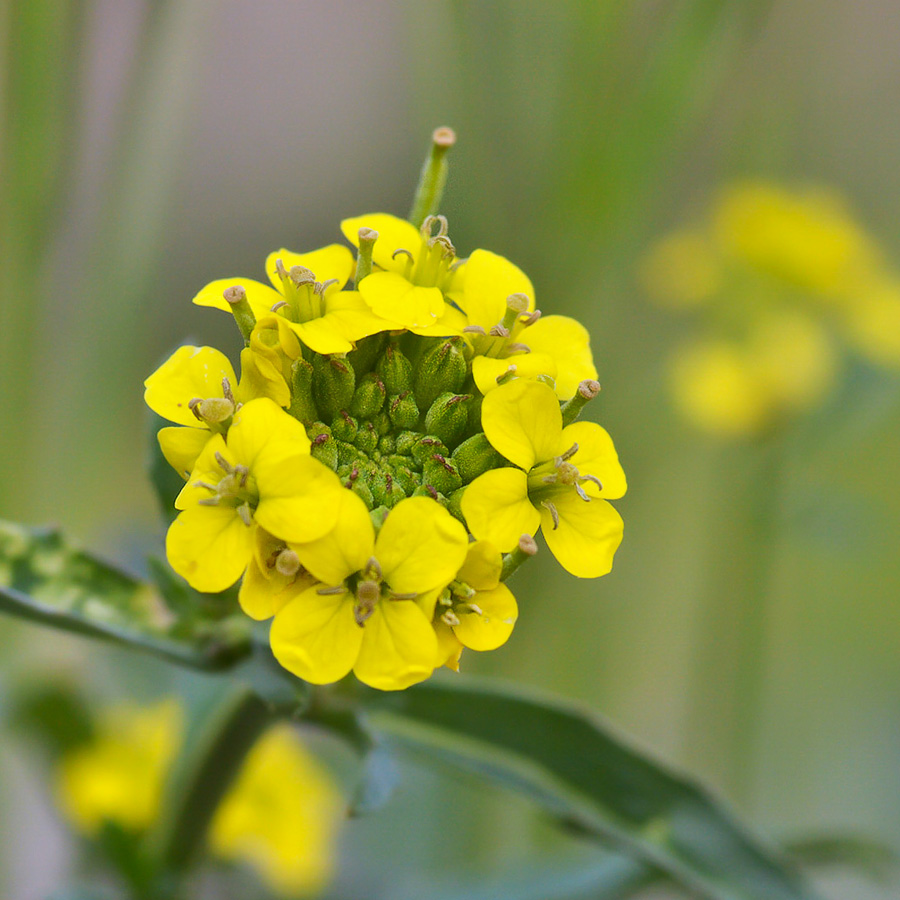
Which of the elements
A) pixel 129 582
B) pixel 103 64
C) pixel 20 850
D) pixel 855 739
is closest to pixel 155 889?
pixel 129 582

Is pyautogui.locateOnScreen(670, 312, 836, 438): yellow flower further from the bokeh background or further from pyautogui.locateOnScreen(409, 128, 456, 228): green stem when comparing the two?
pyautogui.locateOnScreen(409, 128, 456, 228): green stem

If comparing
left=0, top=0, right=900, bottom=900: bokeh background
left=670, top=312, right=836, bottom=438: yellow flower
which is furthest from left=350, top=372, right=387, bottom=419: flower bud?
left=670, top=312, right=836, bottom=438: yellow flower

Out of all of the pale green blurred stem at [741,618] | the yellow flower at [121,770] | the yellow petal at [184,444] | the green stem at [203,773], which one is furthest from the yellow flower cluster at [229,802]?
the pale green blurred stem at [741,618]

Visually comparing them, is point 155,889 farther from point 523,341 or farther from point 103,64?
point 103,64

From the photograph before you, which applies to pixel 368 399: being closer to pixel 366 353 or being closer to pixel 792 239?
pixel 366 353

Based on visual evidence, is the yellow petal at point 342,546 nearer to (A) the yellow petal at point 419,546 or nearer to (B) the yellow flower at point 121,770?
(A) the yellow petal at point 419,546
